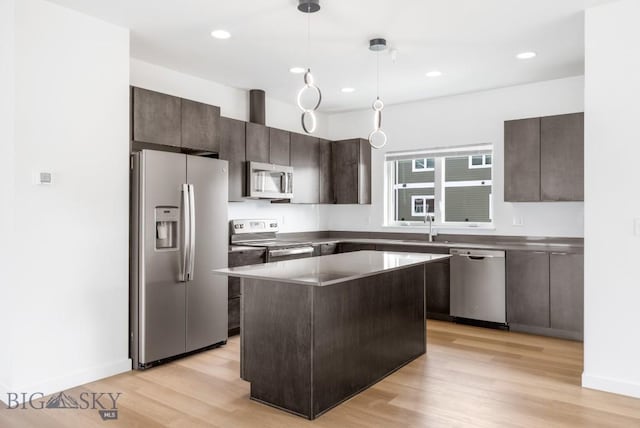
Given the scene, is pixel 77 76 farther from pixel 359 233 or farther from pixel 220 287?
pixel 359 233

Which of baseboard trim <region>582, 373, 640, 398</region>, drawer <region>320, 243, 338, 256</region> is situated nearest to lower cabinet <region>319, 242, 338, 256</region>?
drawer <region>320, 243, 338, 256</region>

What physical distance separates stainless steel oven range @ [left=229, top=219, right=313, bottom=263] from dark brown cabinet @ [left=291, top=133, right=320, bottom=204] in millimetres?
500

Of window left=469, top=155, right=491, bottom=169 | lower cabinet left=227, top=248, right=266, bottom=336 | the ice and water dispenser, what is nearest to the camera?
the ice and water dispenser

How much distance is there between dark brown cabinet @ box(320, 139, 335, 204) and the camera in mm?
6309

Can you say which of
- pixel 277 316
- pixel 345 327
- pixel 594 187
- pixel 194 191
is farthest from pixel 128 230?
pixel 594 187

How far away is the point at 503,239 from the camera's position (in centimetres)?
548

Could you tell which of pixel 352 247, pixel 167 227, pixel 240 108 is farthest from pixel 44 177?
pixel 352 247

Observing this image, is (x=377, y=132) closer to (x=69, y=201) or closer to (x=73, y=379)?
(x=69, y=201)

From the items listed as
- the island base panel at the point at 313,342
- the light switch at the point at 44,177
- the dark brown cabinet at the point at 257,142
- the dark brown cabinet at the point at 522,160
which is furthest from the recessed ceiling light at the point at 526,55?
the light switch at the point at 44,177

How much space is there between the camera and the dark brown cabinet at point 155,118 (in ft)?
12.5

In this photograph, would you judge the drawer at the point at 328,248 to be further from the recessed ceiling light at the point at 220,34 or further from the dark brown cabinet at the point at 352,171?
the recessed ceiling light at the point at 220,34

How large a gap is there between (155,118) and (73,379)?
7.05 ft

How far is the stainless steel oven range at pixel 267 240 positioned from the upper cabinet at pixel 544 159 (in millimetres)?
2402

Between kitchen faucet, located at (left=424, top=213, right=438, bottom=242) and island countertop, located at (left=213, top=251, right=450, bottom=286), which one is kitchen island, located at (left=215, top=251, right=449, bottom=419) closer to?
island countertop, located at (left=213, top=251, right=450, bottom=286)
